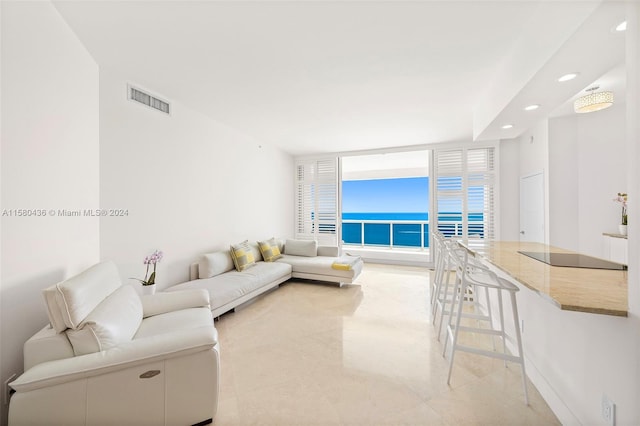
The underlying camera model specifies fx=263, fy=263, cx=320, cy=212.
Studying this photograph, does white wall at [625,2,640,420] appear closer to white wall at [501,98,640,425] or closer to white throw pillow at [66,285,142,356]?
white wall at [501,98,640,425]

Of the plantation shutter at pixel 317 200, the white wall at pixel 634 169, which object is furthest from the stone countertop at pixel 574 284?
the plantation shutter at pixel 317 200

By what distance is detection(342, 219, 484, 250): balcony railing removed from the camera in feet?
22.8

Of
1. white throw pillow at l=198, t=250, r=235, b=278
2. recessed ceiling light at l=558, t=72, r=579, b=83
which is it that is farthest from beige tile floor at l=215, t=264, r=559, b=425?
recessed ceiling light at l=558, t=72, r=579, b=83

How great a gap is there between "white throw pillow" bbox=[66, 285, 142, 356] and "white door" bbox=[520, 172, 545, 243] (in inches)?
204

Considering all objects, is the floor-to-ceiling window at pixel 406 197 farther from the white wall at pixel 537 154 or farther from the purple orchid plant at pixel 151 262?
the purple orchid plant at pixel 151 262

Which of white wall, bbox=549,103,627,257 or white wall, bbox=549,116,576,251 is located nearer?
white wall, bbox=549,103,627,257

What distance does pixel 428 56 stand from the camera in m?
2.36

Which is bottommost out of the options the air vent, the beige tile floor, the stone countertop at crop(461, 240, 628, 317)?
the beige tile floor

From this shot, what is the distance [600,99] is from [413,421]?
3463mm

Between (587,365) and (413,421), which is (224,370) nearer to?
(413,421)

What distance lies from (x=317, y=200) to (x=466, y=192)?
10.5 feet

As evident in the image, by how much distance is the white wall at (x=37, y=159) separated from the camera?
145 centimetres

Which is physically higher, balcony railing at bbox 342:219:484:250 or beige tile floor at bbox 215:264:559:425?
balcony railing at bbox 342:219:484:250

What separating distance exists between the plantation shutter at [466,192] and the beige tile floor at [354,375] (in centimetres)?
272
